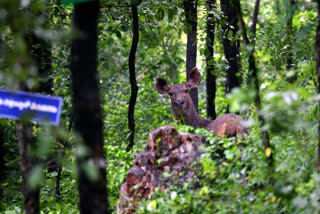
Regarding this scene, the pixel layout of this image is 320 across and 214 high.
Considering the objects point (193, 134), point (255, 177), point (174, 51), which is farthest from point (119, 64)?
point (255, 177)

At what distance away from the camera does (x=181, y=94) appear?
327 inches

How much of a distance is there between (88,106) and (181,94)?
16.5ft

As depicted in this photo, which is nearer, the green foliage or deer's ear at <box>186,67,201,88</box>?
the green foliage

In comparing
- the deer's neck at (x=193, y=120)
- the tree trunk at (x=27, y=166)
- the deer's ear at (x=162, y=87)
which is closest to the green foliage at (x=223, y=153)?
the tree trunk at (x=27, y=166)

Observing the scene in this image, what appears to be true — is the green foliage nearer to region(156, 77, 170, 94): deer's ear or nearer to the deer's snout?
region(156, 77, 170, 94): deer's ear

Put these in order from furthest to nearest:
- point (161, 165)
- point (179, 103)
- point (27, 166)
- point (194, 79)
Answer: point (194, 79) < point (179, 103) < point (161, 165) < point (27, 166)

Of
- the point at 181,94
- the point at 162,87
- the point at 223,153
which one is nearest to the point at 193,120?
the point at 181,94

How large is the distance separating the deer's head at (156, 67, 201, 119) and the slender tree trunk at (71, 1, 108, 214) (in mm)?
4727

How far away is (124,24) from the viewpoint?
8508 millimetres

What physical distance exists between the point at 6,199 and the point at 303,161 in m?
4.48

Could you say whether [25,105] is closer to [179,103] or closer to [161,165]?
[161,165]

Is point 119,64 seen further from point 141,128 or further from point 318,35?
point 318,35

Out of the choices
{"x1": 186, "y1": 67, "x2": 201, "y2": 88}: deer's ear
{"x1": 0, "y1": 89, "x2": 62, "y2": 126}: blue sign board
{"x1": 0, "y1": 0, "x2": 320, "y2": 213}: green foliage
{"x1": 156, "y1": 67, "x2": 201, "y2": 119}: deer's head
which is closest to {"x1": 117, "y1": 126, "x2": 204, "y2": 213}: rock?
{"x1": 0, "y1": 0, "x2": 320, "y2": 213}: green foliage

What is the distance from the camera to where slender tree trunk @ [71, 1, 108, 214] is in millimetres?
3369
